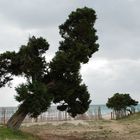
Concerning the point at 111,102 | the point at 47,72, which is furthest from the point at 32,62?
the point at 111,102

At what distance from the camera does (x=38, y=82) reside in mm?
29734

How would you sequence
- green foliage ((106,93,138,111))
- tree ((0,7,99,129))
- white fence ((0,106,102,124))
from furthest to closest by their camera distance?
green foliage ((106,93,138,111)) < white fence ((0,106,102,124)) < tree ((0,7,99,129))

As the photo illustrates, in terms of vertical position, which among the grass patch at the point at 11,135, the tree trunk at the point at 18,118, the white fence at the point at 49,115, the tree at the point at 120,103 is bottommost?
the grass patch at the point at 11,135

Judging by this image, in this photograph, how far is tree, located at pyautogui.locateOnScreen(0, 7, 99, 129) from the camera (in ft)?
98.8

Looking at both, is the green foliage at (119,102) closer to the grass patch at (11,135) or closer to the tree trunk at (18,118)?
the tree trunk at (18,118)

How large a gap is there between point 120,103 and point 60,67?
3602 centimetres

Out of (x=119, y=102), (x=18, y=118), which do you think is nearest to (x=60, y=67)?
(x=18, y=118)

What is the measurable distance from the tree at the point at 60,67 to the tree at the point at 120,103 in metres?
33.4

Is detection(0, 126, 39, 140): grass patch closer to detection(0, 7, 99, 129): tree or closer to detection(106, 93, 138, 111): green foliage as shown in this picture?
detection(0, 7, 99, 129): tree

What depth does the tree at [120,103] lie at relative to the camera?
65.4m

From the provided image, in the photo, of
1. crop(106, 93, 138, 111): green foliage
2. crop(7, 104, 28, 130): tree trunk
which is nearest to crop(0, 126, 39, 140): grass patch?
crop(7, 104, 28, 130): tree trunk

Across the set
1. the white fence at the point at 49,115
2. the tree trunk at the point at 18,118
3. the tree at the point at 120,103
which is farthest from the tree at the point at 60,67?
the tree at the point at 120,103

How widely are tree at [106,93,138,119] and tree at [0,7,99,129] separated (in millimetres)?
33433

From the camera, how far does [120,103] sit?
65.4m
